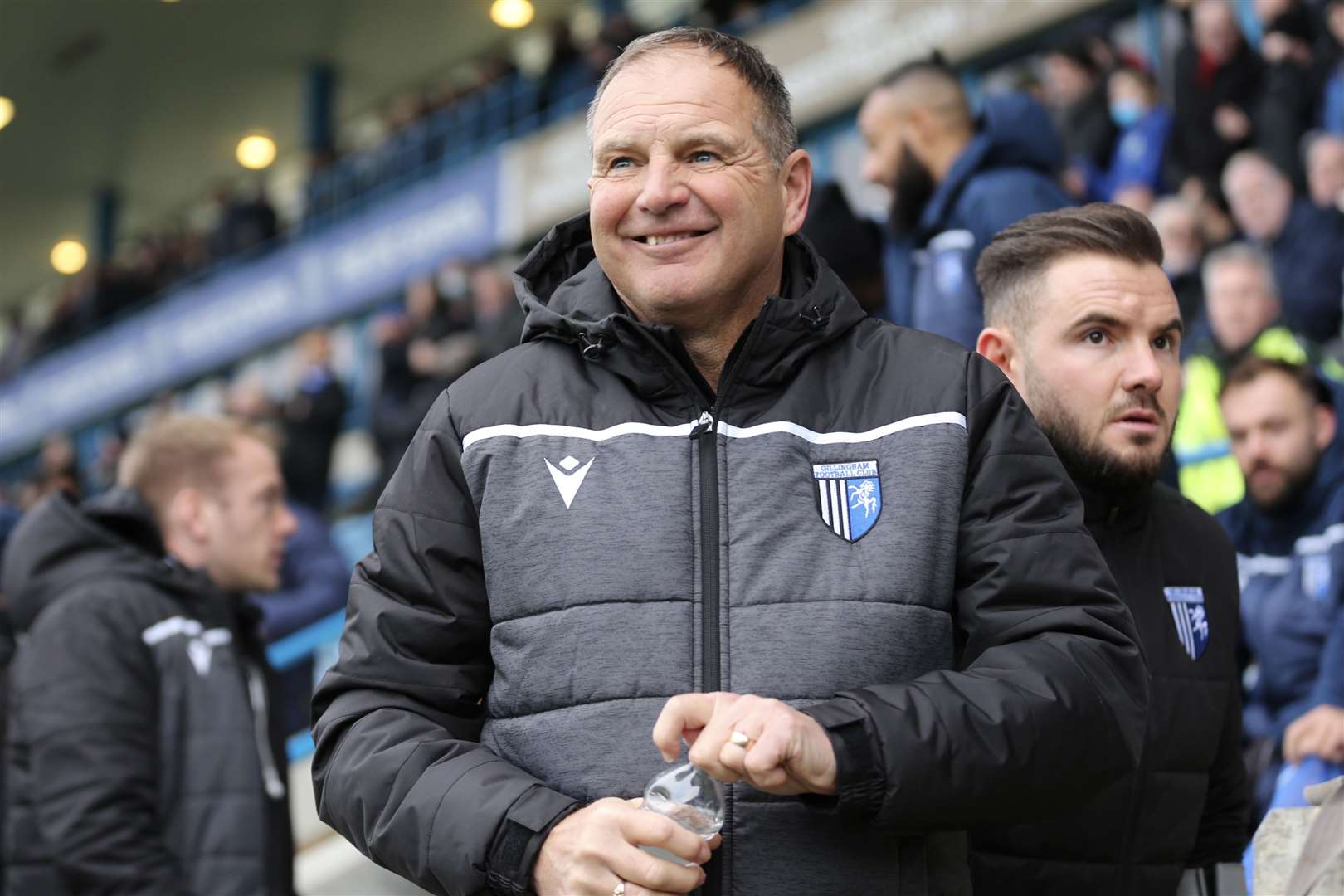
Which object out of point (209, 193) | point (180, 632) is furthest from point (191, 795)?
point (209, 193)

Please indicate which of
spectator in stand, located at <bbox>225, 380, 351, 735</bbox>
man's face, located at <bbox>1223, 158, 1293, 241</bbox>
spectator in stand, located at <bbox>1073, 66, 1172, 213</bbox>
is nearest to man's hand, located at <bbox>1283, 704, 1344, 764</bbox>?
man's face, located at <bbox>1223, 158, 1293, 241</bbox>

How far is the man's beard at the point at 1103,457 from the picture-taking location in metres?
2.52

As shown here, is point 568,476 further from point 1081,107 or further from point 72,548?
point 1081,107

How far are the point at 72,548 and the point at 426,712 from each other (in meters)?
1.91

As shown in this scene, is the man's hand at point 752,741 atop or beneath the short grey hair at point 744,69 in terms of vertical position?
beneath

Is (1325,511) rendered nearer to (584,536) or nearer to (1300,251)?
(1300,251)

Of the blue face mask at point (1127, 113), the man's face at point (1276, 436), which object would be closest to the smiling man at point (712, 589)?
the man's face at point (1276, 436)

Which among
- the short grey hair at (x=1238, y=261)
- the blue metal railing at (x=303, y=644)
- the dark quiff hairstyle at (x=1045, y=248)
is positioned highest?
the short grey hair at (x=1238, y=261)

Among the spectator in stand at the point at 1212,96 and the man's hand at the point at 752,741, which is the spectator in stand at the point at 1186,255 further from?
the man's hand at the point at 752,741

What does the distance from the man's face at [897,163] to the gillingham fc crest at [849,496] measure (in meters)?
2.64

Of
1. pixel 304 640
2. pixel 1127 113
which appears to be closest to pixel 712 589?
pixel 304 640

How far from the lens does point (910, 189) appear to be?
14.7 ft

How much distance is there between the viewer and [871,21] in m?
10.8

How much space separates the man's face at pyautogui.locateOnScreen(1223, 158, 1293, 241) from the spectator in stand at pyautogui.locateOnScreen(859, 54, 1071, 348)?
2485 millimetres
